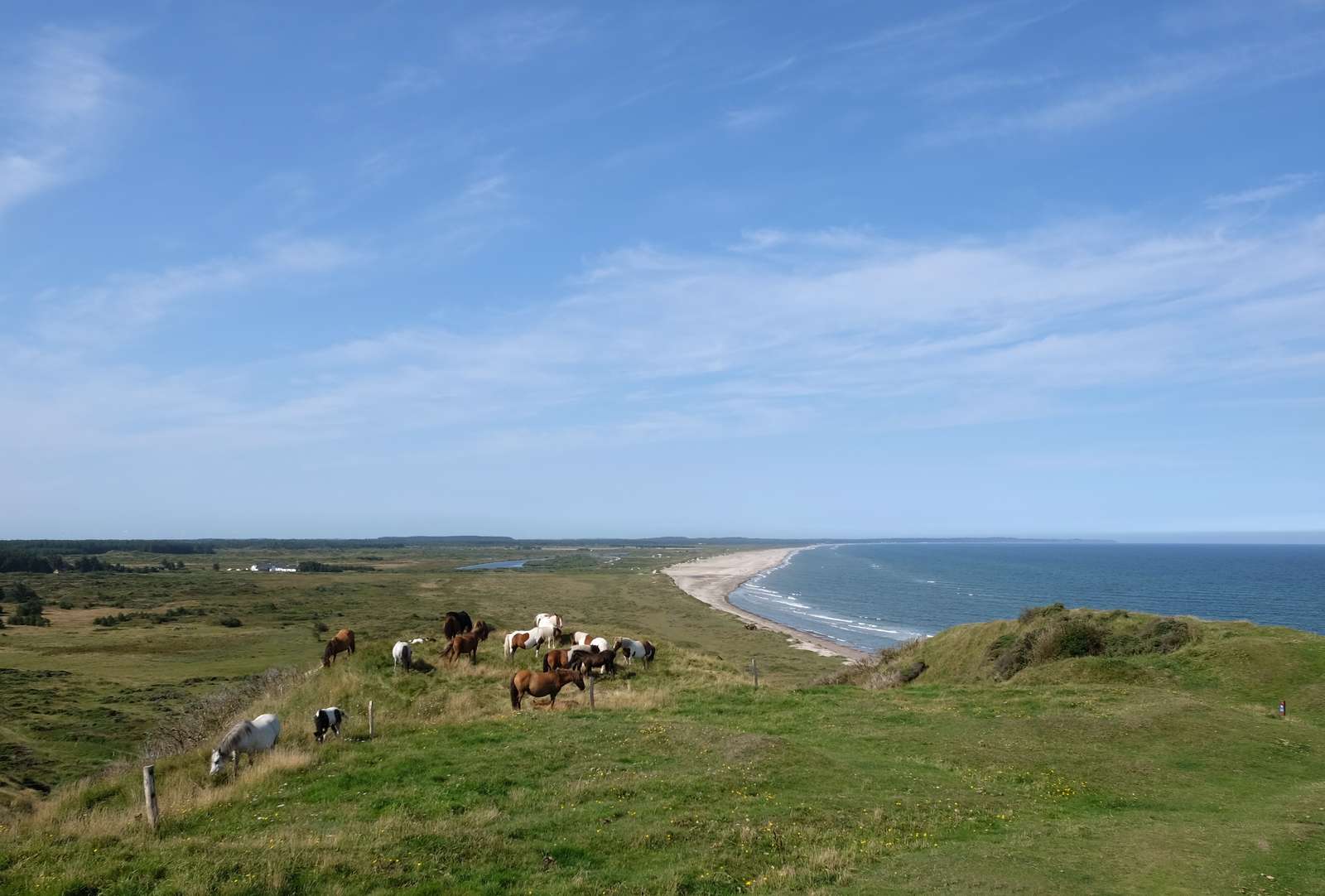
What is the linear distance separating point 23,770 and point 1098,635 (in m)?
46.8

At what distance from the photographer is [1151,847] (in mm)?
14055

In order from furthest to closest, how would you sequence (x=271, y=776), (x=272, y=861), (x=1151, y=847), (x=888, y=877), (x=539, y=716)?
(x=539, y=716) → (x=271, y=776) → (x=1151, y=847) → (x=888, y=877) → (x=272, y=861)

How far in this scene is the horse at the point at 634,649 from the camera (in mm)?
34281

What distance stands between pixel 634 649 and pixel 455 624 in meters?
8.16

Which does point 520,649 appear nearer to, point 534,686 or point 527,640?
point 527,640

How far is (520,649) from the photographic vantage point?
113ft

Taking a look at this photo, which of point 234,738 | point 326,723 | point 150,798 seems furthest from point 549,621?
point 150,798

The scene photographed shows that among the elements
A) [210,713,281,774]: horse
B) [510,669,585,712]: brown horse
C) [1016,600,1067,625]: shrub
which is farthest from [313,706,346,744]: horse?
[1016,600,1067,625]: shrub

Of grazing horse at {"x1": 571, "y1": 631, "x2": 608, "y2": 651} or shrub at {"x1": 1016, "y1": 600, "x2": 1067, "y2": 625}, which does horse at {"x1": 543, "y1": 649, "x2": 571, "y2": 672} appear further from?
shrub at {"x1": 1016, "y1": 600, "x2": 1067, "y2": 625}

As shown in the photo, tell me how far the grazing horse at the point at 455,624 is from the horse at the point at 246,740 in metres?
13.3

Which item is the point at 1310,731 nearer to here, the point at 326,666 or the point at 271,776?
the point at 271,776

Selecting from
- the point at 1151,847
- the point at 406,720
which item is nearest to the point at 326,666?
the point at 406,720

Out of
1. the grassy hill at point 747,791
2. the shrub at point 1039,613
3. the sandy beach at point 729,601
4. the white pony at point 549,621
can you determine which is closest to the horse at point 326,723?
the grassy hill at point 747,791

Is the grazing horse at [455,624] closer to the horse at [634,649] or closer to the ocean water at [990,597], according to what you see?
the horse at [634,649]
